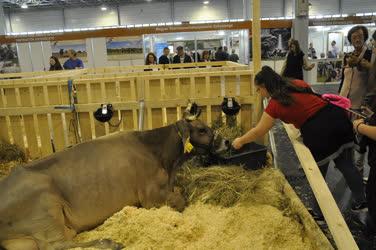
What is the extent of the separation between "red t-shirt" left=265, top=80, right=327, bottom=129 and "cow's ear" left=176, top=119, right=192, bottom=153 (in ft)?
2.87

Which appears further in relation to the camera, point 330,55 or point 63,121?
point 330,55

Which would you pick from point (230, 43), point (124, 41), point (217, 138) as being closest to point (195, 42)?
point (230, 43)

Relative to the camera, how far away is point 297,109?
3369 millimetres

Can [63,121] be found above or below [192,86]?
below

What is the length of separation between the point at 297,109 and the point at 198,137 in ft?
3.66

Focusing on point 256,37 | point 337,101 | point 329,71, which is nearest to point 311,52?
point 329,71

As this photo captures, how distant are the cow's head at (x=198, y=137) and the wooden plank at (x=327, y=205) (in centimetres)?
94

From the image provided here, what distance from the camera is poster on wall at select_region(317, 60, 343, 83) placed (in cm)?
1536

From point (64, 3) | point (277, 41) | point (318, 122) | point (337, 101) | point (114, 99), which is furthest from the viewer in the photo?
point (64, 3)

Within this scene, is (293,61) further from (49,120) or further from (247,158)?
(49,120)

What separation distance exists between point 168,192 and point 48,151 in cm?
260

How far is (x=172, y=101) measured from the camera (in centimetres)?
518

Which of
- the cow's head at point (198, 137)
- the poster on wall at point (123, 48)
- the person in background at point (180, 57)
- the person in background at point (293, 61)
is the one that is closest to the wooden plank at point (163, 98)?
the cow's head at point (198, 137)

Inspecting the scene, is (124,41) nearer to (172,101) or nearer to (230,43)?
(230,43)
